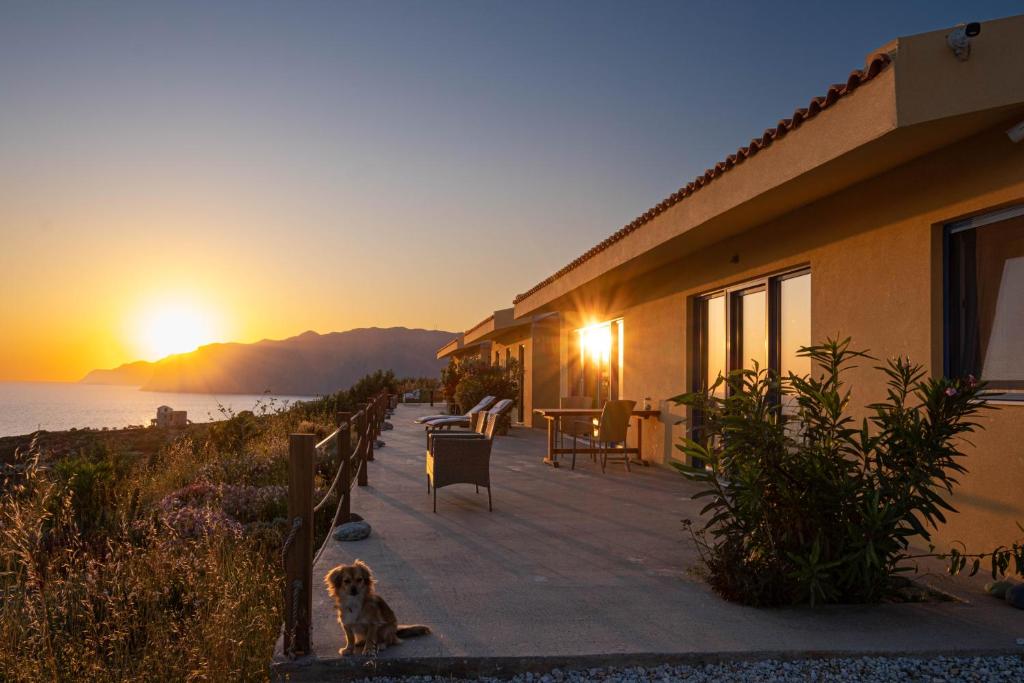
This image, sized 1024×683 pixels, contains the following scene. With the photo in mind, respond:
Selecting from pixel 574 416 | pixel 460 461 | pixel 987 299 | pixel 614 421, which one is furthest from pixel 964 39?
pixel 574 416

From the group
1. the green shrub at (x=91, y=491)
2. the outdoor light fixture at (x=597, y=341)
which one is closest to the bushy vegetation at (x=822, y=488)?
the green shrub at (x=91, y=491)

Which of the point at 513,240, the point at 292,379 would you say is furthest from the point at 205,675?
the point at 292,379

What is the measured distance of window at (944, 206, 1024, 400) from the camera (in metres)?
4.53

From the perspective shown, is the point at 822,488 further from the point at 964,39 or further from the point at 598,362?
the point at 598,362

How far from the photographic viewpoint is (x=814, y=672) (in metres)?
3.13

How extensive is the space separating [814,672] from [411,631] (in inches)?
68.1

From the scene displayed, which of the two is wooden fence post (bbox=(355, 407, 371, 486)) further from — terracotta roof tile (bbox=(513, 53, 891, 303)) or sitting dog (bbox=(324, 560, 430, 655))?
sitting dog (bbox=(324, 560, 430, 655))

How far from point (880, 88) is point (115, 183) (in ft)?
41.8

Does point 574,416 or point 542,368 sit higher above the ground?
point 542,368

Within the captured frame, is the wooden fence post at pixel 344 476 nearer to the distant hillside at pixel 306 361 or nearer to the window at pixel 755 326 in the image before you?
the window at pixel 755 326

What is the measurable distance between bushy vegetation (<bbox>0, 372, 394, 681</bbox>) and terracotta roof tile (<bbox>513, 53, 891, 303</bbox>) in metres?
4.55

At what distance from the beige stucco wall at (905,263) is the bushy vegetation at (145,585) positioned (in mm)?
4246

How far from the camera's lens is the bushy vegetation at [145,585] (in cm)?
354

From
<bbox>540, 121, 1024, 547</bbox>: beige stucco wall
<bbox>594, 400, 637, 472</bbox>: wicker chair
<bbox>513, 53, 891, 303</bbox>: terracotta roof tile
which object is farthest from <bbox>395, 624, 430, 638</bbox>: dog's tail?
<bbox>594, 400, 637, 472</bbox>: wicker chair
